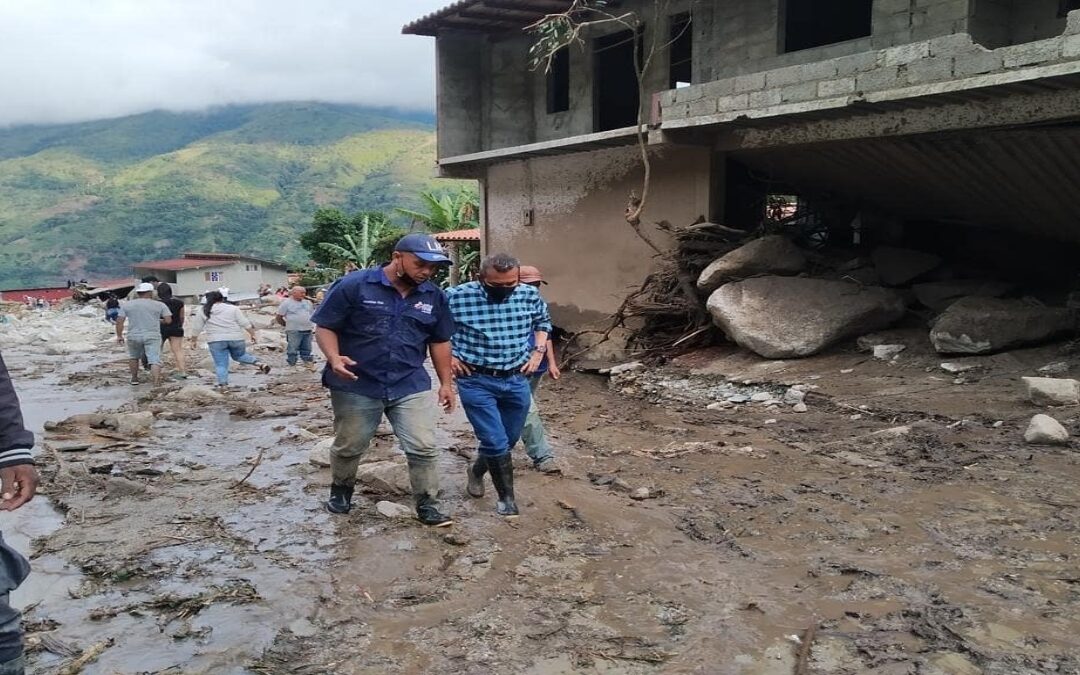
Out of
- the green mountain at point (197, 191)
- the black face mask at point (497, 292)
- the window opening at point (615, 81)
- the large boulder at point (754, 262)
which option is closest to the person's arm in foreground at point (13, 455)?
the black face mask at point (497, 292)

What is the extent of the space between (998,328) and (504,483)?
5.77 metres

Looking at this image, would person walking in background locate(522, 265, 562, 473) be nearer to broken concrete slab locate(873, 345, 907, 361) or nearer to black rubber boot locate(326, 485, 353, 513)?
black rubber boot locate(326, 485, 353, 513)

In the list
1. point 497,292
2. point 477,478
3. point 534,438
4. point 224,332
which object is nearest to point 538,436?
point 534,438

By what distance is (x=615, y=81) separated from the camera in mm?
14836

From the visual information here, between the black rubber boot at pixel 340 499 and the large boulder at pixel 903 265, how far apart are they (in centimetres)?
784

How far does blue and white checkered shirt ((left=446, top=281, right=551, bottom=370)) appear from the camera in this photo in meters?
4.93

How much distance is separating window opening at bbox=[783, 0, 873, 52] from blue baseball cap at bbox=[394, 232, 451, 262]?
25.6 ft

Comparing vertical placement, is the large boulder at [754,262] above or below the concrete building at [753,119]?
below

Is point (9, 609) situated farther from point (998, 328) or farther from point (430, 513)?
point (998, 328)

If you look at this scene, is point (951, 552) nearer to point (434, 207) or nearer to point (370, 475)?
point (370, 475)

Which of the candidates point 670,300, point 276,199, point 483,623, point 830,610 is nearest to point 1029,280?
point 670,300

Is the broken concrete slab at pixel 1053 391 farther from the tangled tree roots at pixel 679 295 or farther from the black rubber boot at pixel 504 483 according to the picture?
the black rubber boot at pixel 504 483

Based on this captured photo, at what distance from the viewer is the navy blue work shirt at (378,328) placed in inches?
177

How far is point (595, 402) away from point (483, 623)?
605 cm
